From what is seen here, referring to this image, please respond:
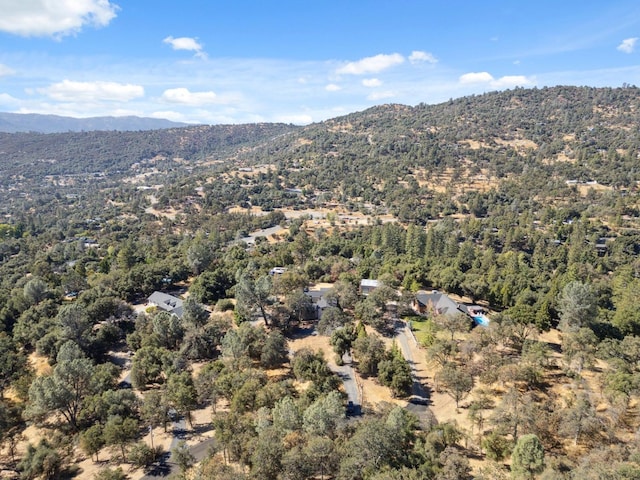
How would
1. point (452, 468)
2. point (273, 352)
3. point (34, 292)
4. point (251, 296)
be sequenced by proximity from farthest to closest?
1. point (34, 292)
2. point (251, 296)
3. point (273, 352)
4. point (452, 468)

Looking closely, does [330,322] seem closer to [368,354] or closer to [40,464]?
[368,354]

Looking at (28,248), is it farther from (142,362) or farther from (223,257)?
(142,362)

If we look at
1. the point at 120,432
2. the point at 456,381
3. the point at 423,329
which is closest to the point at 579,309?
the point at 423,329

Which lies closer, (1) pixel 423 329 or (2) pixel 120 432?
(2) pixel 120 432

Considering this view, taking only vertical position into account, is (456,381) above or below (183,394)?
above

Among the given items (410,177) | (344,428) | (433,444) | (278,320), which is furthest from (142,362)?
(410,177)

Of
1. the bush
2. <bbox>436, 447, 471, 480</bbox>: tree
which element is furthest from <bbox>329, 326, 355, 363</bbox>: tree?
the bush

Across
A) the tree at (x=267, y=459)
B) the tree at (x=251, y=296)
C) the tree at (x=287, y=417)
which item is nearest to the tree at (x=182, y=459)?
the tree at (x=267, y=459)
